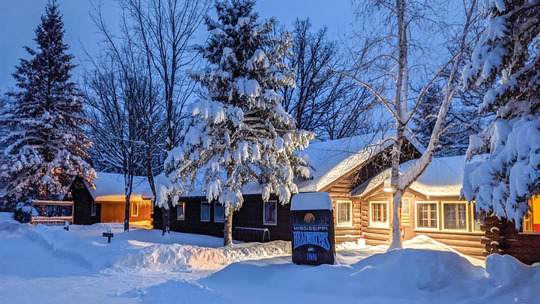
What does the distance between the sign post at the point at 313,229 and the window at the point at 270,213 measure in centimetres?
802

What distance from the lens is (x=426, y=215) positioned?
18234 mm

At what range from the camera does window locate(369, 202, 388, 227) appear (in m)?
19.8

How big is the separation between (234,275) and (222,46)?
11.0 meters

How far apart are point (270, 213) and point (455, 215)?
8466 millimetres

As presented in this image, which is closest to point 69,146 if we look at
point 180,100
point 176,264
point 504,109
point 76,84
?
point 76,84

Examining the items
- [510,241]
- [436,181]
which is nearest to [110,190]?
[436,181]

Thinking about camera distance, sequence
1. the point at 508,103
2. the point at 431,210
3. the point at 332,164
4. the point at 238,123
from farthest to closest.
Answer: the point at 332,164, the point at 431,210, the point at 238,123, the point at 508,103

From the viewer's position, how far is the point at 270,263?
1189cm

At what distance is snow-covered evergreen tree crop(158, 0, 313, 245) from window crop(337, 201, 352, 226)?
115 inches

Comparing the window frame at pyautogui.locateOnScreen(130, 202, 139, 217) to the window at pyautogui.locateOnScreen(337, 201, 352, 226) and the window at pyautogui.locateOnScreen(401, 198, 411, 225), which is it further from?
the window at pyautogui.locateOnScreen(401, 198, 411, 225)

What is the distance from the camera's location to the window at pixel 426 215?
18.0 meters

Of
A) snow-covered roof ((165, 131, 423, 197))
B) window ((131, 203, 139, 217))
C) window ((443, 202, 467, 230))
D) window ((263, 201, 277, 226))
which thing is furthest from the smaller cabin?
window ((443, 202, 467, 230))

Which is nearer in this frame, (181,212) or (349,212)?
(349,212)

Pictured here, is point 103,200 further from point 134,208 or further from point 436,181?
point 436,181
